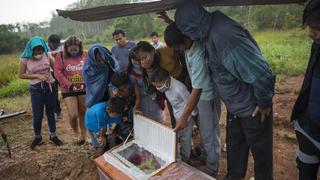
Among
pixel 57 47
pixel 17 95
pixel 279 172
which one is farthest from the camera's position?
pixel 17 95

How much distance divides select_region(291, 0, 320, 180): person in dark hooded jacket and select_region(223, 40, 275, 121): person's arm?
10.2 inches

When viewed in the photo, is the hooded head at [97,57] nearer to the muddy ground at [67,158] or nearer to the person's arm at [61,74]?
the person's arm at [61,74]

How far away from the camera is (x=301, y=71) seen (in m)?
6.96

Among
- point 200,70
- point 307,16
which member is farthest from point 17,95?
point 307,16

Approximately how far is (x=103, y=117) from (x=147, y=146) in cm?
63

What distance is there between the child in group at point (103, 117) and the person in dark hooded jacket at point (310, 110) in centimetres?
165

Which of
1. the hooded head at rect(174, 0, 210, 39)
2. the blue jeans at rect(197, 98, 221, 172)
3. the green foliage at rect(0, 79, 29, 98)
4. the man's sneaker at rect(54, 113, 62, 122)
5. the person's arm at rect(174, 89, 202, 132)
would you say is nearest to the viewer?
the hooded head at rect(174, 0, 210, 39)

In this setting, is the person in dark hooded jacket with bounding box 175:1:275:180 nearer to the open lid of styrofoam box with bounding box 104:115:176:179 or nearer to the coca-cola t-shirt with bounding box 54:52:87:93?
the open lid of styrofoam box with bounding box 104:115:176:179

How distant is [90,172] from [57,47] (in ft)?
9.83

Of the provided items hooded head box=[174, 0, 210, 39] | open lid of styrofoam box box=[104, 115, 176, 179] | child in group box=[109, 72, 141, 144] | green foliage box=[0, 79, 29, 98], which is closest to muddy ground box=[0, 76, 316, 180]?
child in group box=[109, 72, 141, 144]

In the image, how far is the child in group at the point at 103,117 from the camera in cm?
280

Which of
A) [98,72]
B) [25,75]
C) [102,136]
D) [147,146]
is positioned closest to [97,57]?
[98,72]

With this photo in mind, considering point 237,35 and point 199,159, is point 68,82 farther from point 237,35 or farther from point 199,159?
point 237,35

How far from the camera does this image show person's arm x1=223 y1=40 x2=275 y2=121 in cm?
173
